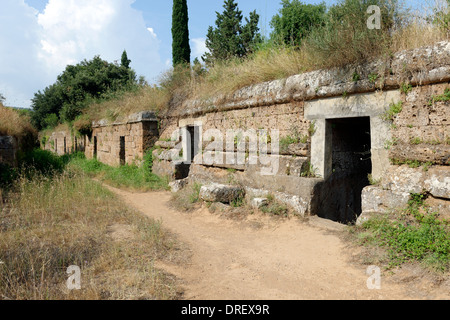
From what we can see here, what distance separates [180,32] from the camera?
51.1ft

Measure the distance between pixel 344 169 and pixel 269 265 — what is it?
10.5 feet

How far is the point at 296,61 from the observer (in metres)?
6.11

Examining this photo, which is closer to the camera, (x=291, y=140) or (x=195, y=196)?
(x=291, y=140)

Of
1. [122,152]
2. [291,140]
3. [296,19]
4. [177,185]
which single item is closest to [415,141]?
[291,140]

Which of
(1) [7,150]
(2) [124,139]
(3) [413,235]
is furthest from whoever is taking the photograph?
(2) [124,139]

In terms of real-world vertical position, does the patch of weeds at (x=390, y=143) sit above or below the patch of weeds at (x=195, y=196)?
above

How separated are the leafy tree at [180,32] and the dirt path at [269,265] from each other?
12.0 meters

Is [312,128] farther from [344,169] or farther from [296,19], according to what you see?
[296,19]

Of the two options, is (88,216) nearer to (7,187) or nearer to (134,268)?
(134,268)

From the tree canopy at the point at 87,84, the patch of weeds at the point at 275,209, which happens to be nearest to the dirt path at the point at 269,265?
the patch of weeds at the point at 275,209

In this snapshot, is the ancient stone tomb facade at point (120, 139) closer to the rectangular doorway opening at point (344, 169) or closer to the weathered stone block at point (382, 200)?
the rectangular doorway opening at point (344, 169)

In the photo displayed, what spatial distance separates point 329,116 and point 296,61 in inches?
61.3

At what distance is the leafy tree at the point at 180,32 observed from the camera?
1557 centimetres

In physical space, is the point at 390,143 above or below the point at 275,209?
above
